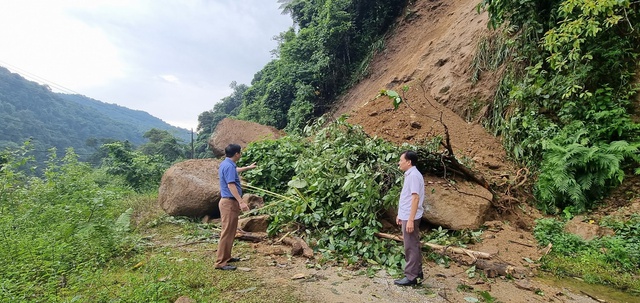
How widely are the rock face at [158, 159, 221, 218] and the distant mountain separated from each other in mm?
31336

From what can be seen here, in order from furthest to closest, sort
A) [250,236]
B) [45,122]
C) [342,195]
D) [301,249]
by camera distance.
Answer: [45,122]
[342,195]
[250,236]
[301,249]

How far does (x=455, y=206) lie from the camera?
557 centimetres

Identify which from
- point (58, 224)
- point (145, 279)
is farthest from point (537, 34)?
point (58, 224)

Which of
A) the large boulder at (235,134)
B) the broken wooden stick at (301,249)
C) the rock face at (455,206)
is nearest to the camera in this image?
the broken wooden stick at (301,249)

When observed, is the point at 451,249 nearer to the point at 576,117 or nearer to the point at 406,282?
the point at 406,282

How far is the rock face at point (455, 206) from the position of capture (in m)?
5.43

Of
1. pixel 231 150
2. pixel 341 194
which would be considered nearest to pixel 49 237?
pixel 231 150

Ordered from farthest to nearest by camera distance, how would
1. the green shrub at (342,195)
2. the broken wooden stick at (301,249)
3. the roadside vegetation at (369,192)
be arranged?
1. the green shrub at (342,195)
2. the broken wooden stick at (301,249)
3. the roadside vegetation at (369,192)

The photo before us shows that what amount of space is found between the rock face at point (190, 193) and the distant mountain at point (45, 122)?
3134 centimetres

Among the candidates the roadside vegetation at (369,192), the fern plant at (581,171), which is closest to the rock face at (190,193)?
the roadside vegetation at (369,192)

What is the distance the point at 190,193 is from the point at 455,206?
510 cm

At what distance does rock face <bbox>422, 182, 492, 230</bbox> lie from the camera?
17.8ft

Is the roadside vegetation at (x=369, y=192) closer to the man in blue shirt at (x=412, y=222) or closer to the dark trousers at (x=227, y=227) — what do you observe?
the dark trousers at (x=227, y=227)

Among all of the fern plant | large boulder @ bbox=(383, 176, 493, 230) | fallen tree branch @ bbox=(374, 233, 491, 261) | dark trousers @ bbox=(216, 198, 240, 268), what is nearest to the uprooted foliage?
fallen tree branch @ bbox=(374, 233, 491, 261)
